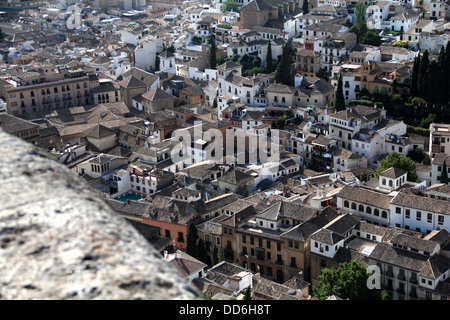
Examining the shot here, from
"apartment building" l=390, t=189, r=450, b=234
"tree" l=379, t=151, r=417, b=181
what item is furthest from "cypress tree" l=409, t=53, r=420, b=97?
"apartment building" l=390, t=189, r=450, b=234

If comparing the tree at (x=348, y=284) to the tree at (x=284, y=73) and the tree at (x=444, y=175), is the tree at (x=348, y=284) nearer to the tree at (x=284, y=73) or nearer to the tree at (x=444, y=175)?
the tree at (x=444, y=175)

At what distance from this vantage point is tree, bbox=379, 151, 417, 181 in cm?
2847

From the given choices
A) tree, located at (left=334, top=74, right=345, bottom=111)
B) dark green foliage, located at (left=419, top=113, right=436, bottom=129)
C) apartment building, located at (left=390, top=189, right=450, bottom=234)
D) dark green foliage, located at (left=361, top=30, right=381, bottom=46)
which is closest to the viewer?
apartment building, located at (left=390, top=189, right=450, bottom=234)

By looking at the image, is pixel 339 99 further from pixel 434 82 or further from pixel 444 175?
pixel 444 175

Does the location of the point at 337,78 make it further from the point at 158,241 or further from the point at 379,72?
the point at 158,241

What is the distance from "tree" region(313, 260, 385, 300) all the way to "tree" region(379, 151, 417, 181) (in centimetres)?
842

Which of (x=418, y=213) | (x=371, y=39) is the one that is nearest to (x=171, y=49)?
(x=371, y=39)

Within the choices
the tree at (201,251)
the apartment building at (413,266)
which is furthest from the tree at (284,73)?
the apartment building at (413,266)

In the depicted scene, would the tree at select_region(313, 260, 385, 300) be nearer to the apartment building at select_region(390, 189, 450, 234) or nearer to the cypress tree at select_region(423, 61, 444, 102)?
the apartment building at select_region(390, 189, 450, 234)

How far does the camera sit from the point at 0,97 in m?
40.9

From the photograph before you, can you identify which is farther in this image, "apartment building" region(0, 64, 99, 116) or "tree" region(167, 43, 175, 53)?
"tree" region(167, 43, 175, 53)

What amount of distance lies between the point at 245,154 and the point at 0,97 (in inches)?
630

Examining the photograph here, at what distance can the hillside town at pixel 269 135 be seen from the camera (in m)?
23.3

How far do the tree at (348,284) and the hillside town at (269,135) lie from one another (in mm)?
80
